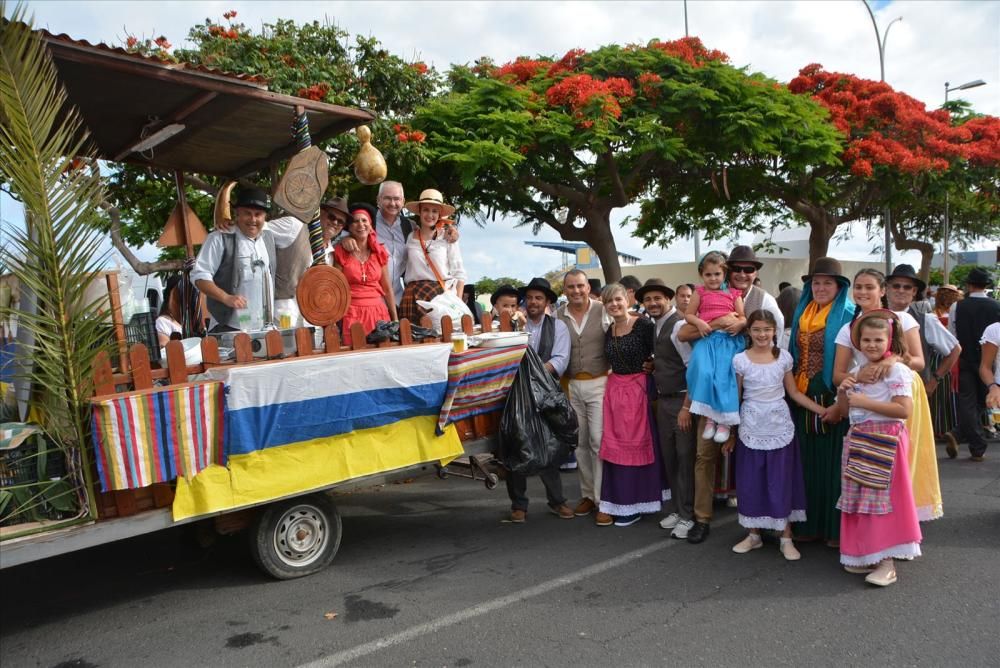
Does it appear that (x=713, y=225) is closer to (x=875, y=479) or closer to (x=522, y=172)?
(x=522, y=172)

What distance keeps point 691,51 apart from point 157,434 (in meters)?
11.7

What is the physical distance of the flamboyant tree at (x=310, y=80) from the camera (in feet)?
30.4

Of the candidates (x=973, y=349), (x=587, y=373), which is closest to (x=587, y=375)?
(x=587, y=373)

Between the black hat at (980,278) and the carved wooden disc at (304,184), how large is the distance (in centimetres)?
616

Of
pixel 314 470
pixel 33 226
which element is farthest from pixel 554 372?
pixel 33 226

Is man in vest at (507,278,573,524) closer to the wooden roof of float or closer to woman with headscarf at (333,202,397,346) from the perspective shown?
woman with headscarf at (333,202,397,346)

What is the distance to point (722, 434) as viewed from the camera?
4.71 meters

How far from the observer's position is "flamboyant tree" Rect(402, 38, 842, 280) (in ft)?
34.0

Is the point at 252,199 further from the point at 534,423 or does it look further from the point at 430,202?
the point at 534,423

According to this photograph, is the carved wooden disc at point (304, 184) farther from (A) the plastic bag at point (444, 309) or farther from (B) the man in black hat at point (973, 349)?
(B) the man in black hat at point (973, 349)

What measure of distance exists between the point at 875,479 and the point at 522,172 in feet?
27.3

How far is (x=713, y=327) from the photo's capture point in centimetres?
486

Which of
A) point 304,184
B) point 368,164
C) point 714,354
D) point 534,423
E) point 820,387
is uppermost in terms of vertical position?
point 368,164

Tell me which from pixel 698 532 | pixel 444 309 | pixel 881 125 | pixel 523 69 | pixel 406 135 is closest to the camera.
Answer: pixel 698 532
